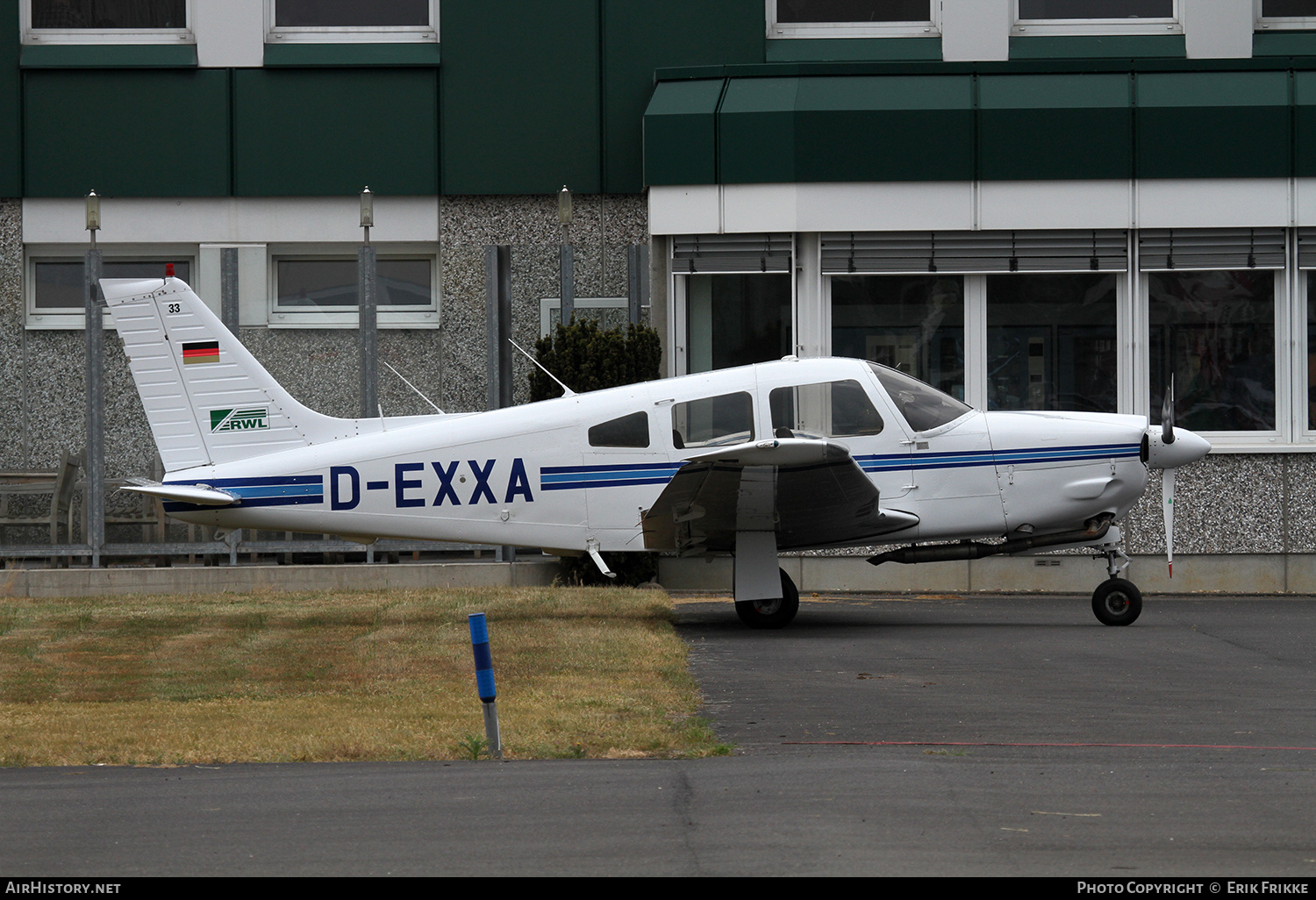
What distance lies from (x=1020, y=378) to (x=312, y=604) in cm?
812

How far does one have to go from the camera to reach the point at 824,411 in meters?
11.6

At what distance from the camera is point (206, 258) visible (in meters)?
15.9

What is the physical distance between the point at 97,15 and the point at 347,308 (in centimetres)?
453

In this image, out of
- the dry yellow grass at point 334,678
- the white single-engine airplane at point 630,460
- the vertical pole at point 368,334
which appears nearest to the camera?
the dry yellow grass at point 334,678

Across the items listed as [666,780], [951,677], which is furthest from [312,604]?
[666,780]

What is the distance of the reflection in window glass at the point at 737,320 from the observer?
53.5ft

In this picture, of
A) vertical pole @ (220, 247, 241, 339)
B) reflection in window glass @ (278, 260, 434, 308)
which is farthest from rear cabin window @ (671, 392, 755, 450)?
vertical pole @ (220, 247, 241, 339)

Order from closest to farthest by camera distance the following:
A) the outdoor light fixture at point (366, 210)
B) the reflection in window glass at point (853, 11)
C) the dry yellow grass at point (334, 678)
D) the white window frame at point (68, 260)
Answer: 1. the dry yellow grass at point (334, 678)
2. the outdoor light fixture at point (366, 210)
3. the white window frame at point (68, 260)
4. the reflection in window glass at point (853, 11)

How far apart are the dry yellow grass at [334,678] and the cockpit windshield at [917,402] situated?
2.65 m

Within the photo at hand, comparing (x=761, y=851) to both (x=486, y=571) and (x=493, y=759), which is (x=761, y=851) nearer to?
(x=493, y=759)

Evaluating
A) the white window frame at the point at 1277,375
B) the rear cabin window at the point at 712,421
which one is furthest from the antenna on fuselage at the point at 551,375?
the white window frame at the point at 1277,375

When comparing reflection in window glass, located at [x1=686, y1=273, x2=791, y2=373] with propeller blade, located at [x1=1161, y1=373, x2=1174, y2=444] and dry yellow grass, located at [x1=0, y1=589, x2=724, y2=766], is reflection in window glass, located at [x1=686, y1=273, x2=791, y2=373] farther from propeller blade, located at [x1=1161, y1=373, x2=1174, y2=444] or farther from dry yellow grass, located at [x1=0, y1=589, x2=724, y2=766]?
propeller blade, located at [x1=1161, y1=373, x2=1174, y2=444]

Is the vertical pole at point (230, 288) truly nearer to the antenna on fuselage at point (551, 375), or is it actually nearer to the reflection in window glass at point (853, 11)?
the antenna on fuselage at point (551, 375)

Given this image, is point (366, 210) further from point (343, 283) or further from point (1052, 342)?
point (1052, 342)
